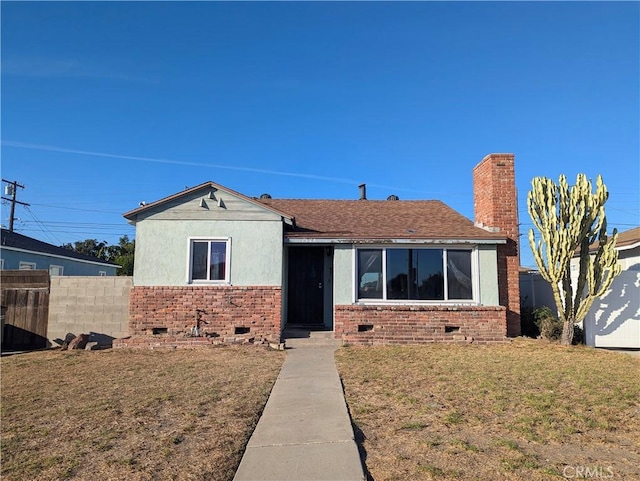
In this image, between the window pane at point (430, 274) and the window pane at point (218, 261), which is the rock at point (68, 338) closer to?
the window pane at point (218, 261)

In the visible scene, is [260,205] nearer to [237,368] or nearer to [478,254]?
[237,368]

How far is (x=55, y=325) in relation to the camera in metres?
12.2

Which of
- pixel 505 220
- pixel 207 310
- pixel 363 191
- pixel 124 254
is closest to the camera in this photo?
pixel 207 310

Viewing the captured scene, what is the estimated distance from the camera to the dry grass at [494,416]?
3990 mm

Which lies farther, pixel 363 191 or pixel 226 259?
pixel 363 191

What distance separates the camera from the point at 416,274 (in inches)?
490

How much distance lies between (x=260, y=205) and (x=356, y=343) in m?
4.56

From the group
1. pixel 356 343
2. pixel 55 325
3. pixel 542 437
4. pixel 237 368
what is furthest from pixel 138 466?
pixel 55 325

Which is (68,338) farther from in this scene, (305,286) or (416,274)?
(416,274)

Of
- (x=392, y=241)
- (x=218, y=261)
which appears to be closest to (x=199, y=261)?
(x=218, y=261)

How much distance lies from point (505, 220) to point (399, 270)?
352 cm

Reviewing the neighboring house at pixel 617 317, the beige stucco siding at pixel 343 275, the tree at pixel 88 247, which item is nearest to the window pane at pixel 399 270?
the beige stucco siding at pixel 343 275

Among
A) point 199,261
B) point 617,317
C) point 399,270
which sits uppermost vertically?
point 199,261

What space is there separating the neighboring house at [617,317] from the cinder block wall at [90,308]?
12.4m
